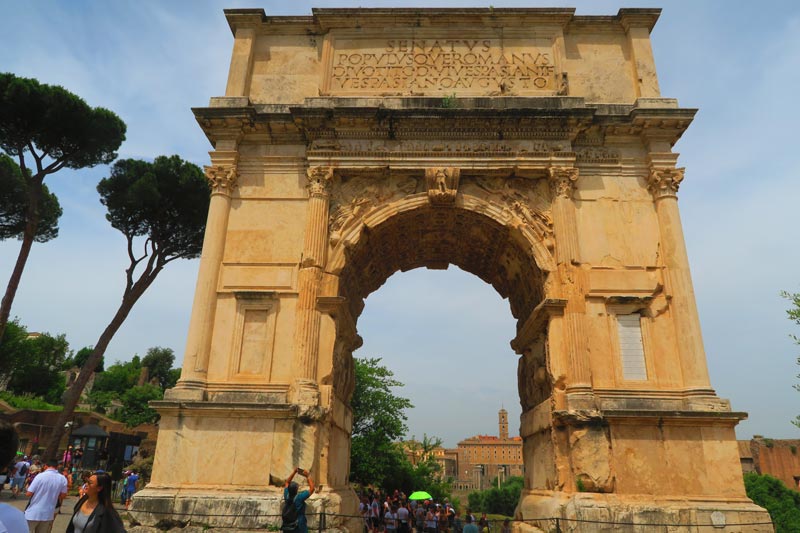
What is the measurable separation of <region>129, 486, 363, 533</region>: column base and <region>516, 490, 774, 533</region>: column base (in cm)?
381

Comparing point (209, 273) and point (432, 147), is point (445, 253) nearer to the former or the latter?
point (432, 147)

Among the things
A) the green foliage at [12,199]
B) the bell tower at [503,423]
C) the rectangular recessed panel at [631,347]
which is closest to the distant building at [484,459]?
the bell tower at [503,423]

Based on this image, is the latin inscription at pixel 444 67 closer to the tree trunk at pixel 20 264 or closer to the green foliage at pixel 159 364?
the tree trunk at pixel 20 264

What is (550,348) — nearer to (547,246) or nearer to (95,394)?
(547,246)

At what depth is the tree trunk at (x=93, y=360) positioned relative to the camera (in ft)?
61.7

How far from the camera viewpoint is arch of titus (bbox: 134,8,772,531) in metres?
9.11

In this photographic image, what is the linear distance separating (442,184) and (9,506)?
9583 millimetres

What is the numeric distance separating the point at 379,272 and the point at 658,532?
7882 mm

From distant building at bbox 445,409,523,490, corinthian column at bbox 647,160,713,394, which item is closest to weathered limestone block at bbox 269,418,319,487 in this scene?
corinthian column at bbox 647,160,713,394

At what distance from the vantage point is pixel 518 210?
36.3 ft

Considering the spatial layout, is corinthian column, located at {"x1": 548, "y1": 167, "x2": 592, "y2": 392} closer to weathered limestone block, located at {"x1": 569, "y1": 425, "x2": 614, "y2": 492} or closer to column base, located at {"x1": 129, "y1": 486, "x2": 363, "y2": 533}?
weathered limestone block, located at {"x1": 569, "y1": 425, "x2": 614, "y2": 492}

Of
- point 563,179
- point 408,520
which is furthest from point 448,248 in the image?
point 408,520

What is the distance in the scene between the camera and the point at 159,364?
65125mm

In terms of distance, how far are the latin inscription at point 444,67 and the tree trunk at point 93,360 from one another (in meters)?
13.5
